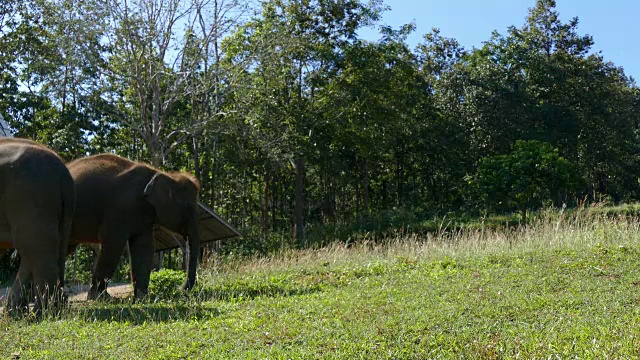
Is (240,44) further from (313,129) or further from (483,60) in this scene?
(483,60)

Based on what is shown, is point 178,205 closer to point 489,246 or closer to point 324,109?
point 489,246

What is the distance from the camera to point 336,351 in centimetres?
638

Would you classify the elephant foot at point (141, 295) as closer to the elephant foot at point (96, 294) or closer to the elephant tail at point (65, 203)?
the elephant foot at point (96, 294)

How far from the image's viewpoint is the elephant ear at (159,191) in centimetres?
1295

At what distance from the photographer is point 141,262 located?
500 inches

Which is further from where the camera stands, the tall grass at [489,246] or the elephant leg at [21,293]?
the tall grass at [489,246]

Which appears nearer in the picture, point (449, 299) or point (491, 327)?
point (491, 327)

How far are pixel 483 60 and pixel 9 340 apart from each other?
36.4 m

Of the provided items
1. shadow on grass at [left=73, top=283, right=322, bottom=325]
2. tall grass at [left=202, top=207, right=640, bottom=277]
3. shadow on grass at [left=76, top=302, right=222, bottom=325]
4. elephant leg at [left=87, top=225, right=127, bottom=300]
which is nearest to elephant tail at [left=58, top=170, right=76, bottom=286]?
shadow on grass at [left=73, top=283, right=322, bottom=325]

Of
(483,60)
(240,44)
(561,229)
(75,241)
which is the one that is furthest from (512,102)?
(75,241)

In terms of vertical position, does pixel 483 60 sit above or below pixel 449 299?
above

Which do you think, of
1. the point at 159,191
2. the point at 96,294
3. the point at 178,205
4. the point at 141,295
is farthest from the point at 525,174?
the point at 96,294

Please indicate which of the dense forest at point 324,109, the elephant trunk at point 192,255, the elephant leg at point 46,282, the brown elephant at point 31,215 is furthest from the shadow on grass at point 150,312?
the dense forest at point 324,109

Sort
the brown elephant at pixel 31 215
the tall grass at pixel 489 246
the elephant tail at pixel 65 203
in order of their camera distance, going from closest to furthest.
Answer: the brown elephant at pixel 31 215
the elephant tail at pixel 65 203
the tall grass at pixel 489 246
